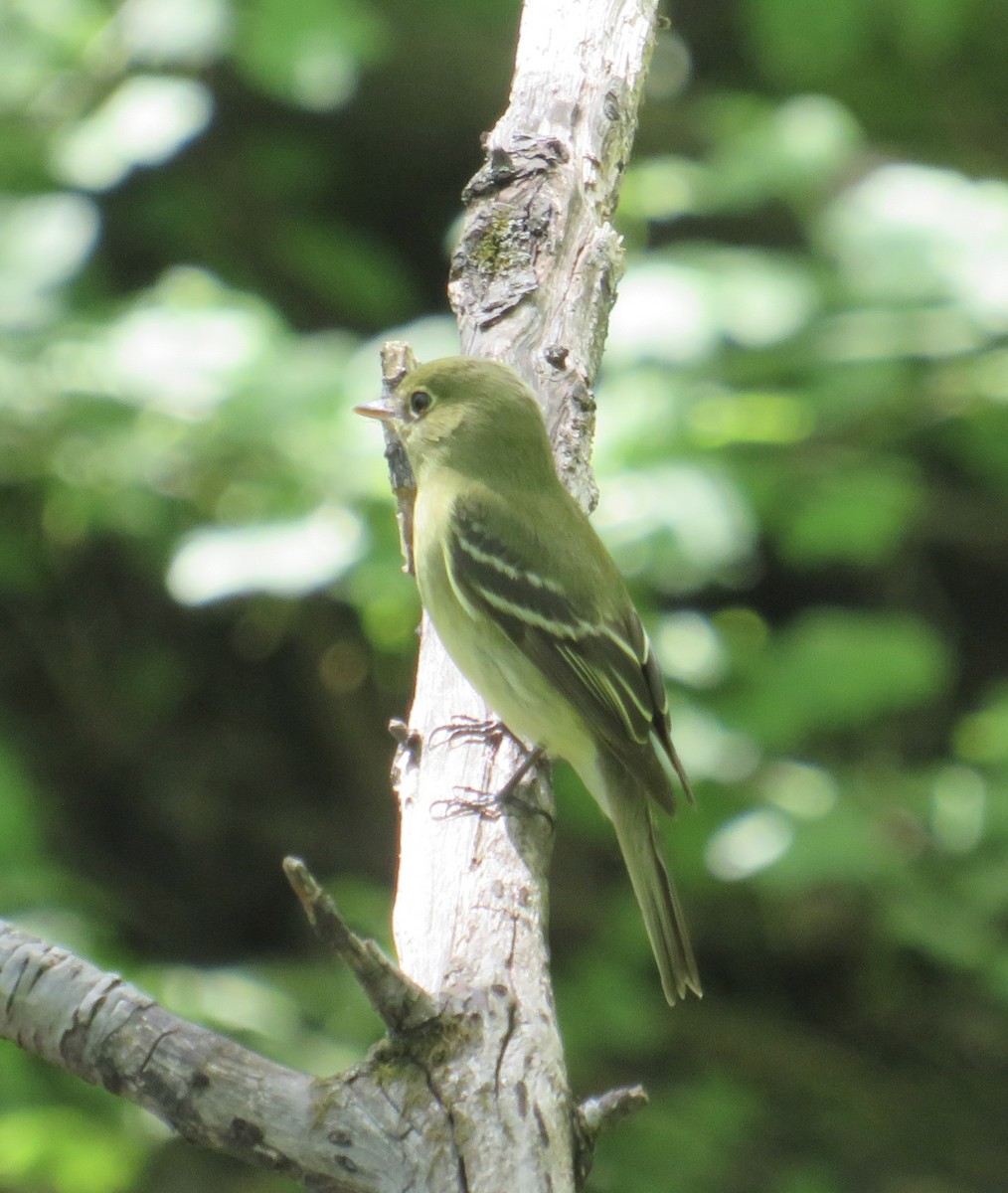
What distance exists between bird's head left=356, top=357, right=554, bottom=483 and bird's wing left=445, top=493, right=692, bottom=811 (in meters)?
0.16

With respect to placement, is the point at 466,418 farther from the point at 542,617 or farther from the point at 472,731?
the point at 472,731

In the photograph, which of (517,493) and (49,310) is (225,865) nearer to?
(49,310)

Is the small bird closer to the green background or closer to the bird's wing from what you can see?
the bird's wing

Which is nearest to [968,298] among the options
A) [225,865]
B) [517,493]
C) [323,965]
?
[517,493]

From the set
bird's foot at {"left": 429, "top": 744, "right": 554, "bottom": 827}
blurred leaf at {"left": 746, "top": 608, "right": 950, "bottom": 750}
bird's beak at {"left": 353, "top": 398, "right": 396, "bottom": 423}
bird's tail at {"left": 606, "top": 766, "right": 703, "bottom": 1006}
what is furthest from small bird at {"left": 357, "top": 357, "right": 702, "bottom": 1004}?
blurred leaf at {"left": 746, "top": 608, "right": 950, "bottom": 750}

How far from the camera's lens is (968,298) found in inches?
160

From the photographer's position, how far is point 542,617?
328 centimetres

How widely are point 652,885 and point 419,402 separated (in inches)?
46.0

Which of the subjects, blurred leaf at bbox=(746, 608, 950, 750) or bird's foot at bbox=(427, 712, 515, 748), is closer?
bird's foot at bbox=(427, 712, 515, 748)

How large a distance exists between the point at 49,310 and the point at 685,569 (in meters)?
1.78

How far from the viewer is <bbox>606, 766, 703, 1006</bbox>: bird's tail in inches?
121

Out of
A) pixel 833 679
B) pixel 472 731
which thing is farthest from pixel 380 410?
pixel 833 679

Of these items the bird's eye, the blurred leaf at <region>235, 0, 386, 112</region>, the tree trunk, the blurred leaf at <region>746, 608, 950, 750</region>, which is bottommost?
the tree trunk

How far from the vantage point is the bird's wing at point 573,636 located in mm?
3178
